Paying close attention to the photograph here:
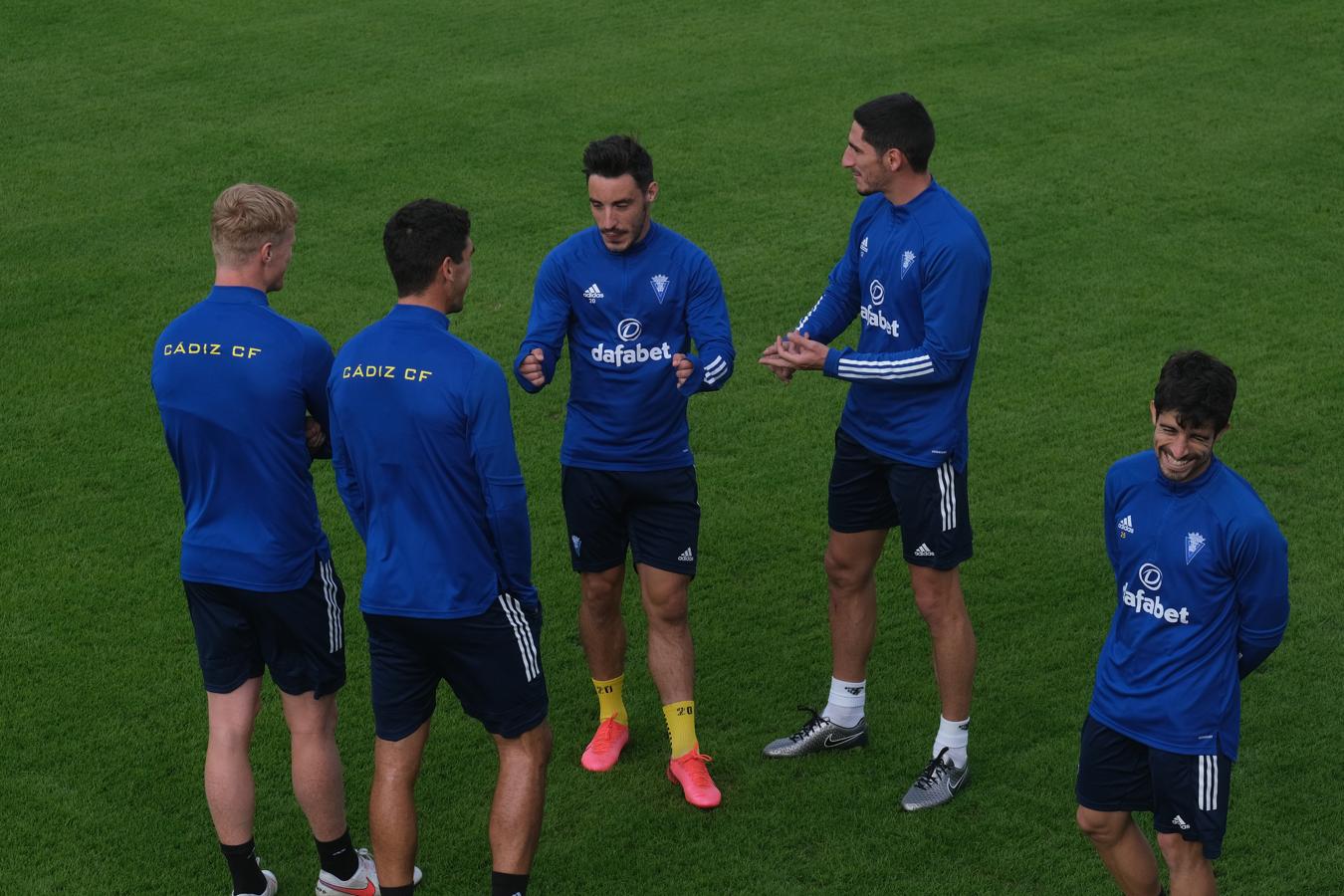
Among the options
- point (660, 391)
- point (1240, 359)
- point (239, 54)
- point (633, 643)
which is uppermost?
point (239, 54)

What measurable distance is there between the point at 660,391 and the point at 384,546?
3.94 feet

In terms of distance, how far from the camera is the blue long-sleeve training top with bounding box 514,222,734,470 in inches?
191

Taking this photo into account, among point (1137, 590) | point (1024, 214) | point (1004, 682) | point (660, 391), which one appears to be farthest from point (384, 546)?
point (1024, 214)

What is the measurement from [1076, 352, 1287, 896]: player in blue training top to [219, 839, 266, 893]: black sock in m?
2.26

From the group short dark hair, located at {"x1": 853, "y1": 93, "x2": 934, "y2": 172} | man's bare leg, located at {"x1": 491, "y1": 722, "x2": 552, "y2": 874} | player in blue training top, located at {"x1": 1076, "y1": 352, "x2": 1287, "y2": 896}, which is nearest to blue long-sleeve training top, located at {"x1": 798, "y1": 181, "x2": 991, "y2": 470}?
short dark hair, located at {"x1": 853, "y1": 93, "x2": 934, "y2": 172}

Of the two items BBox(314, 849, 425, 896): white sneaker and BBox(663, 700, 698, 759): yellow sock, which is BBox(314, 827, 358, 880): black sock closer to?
BBox(314, 849, 425, 896): white sneaker

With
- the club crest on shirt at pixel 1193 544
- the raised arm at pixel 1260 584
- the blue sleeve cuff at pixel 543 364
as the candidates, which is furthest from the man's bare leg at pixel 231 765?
the raised arm at pixel 1260 584

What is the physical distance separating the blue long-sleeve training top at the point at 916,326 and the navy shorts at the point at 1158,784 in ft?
3.80

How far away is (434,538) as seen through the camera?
3943 mm

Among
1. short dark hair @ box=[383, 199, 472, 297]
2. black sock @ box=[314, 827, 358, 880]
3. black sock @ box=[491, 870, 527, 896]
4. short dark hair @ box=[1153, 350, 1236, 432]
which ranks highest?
short dark hair @ box=[383, 199, 472, 297]

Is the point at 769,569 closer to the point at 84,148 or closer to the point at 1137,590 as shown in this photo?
the point at 1137,590

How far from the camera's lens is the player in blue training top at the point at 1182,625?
3672mm

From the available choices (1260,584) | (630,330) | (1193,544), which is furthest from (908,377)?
(1260,584)

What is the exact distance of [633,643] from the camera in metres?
5.83
